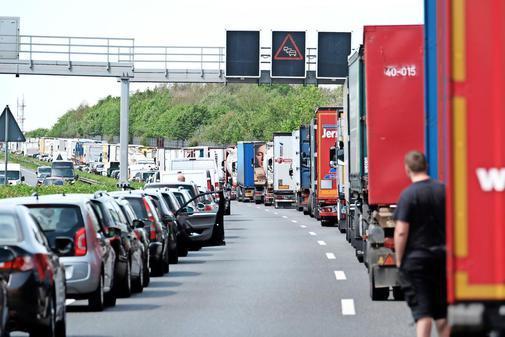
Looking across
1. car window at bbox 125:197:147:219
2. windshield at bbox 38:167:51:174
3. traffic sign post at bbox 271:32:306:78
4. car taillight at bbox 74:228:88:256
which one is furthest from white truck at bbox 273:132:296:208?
windshield at bbox 38:167:51:174

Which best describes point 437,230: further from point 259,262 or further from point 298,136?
point 298,136

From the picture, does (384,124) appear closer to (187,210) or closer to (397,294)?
(397,294)

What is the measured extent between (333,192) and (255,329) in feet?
88.7

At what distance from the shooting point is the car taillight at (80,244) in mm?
16547

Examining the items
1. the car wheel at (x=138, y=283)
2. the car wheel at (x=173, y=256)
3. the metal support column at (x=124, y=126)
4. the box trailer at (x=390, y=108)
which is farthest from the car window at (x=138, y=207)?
the metal support column at (x=124, y=126)

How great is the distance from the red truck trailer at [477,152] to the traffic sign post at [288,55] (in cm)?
5035

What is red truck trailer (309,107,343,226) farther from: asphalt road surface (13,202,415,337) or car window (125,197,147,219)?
car window (125,197,147,219)

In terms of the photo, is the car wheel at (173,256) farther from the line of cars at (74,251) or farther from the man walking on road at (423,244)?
the man walking on road at (423,244)

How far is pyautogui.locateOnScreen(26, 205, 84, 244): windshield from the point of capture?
16.7 metres

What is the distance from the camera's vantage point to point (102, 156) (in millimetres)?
151375

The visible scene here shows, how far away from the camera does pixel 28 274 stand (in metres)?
12.6

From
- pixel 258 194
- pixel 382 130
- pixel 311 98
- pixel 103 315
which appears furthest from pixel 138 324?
pixel 311 98

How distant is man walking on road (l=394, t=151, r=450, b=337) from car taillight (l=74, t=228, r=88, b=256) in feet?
20.3

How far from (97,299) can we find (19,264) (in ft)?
14.3
